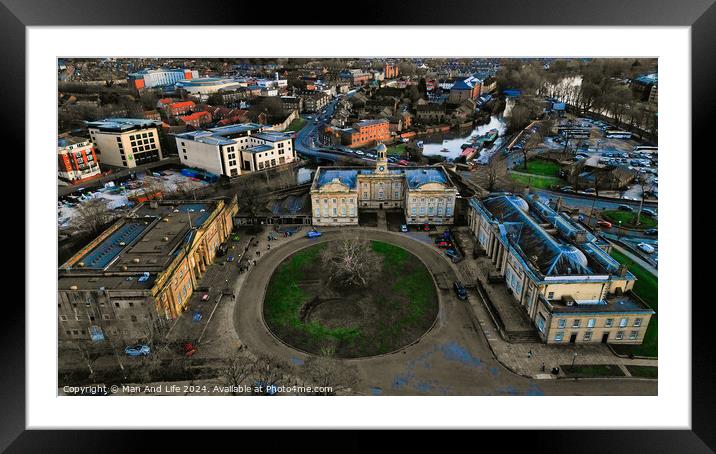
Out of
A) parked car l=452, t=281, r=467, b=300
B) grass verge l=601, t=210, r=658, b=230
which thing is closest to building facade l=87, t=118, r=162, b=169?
parked car l=452, t=281, r=467, b=300

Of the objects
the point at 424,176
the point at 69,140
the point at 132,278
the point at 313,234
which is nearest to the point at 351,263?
the point at 313,234

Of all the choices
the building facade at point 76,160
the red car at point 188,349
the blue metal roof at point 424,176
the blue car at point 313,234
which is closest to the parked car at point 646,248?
the blue metal roof at point 424,176

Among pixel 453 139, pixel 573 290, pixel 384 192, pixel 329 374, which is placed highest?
pixel 453 139

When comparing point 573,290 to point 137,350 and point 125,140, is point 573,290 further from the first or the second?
point 125,140
